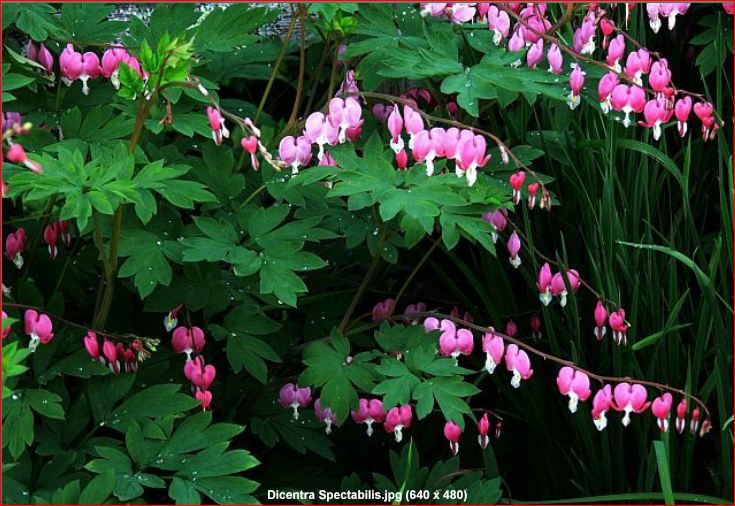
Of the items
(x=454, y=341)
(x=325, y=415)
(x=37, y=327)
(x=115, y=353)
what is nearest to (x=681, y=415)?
(x=454, y=341)

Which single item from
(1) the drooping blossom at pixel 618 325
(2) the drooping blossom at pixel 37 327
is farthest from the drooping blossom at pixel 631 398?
(2) the drooping blossom at pixel 37 327

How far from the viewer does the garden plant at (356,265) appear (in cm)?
192

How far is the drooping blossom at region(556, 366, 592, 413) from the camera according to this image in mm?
2023

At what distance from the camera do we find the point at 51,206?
6.88 ft

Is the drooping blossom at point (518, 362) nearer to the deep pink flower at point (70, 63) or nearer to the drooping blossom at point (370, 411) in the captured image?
the drooping blossom at point (370, 411)

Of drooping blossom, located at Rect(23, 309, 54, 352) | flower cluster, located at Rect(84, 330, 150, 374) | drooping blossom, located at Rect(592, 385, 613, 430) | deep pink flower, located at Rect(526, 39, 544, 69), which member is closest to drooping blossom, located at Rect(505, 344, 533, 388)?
drooping blossom, located at Rect(592, 385, 613, 430)

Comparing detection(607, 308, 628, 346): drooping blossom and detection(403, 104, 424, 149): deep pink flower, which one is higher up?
detection(403, 104, 424, 149): deep pink flower

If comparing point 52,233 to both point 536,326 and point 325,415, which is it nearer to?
point 325,415

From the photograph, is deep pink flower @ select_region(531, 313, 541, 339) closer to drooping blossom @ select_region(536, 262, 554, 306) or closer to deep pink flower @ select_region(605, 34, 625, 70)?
drooping blossom @ select_region(536, 262, 554, 306)

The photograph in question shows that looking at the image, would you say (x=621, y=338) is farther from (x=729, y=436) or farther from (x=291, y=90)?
(x=291, y=90)

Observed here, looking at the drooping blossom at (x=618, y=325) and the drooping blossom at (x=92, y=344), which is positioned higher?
the drooping blossom at (x=92, y=344)

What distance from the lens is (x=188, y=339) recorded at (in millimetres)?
2098

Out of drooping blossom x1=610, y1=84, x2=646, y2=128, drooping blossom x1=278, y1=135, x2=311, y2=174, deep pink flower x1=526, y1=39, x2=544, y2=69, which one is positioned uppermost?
deep pink flower x1=526, y1=39, x2=544, y2=69

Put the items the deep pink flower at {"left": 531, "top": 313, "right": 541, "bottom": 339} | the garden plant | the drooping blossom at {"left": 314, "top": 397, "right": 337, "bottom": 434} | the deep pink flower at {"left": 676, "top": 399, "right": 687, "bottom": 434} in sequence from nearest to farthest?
1. the garden plant
2. the deep pink flower at {"left": 676, "top": 399, "right": 687, "bottom": 434}
3. the drooping blossom at {"left": 314, "top": 397, "right": 337, "bottom": 434}
4. the deep pink flower at {"left": 531, "top": 313, "right": 541, "bottom": 339}
